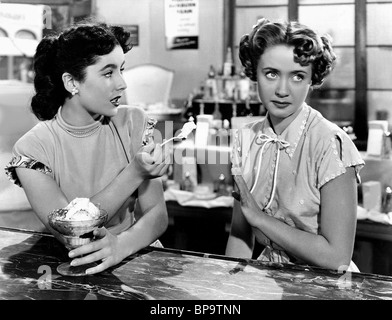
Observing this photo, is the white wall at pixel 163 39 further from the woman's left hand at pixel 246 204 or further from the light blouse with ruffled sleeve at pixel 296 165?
the woman's left hand at pixel 246 204

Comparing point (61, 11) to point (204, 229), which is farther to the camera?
point (61, 11)

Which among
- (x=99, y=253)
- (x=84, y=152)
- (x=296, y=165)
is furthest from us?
(x=84, y=152)

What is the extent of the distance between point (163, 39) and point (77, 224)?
6.06 m

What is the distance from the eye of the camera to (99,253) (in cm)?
150

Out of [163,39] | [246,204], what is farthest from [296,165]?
[163,39]

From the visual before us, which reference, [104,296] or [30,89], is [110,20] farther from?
[104,296]

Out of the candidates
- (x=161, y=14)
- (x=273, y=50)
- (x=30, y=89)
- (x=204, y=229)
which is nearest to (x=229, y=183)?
(x=204, y=229)

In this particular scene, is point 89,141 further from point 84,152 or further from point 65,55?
point 65,55

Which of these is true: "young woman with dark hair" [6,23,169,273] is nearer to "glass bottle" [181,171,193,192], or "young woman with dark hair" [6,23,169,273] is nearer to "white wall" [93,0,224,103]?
"glass bottle" [181,171,193,192]

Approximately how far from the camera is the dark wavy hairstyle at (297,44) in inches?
68.8

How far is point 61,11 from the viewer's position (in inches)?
237

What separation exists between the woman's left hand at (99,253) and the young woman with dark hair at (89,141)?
155 mm

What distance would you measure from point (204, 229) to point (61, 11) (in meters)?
3.23

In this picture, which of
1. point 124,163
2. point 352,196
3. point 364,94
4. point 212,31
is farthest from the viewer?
point 212,31
